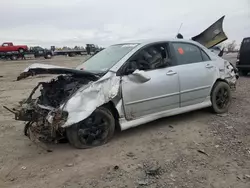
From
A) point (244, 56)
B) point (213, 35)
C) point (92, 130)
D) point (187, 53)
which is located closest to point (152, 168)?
point (92, 130)

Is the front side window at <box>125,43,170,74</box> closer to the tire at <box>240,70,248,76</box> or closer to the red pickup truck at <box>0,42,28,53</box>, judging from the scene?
the tire at <box>240,70,248,76</box>

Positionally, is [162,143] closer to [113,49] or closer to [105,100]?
[105,100]

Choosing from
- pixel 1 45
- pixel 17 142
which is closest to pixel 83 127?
pixel 17 142

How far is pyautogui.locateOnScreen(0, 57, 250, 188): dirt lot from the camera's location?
3.37 meters

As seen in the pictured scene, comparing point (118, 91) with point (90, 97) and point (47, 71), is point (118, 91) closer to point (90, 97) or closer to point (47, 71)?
point (90, 97)

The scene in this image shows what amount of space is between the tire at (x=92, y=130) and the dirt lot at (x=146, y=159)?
4.8 inches

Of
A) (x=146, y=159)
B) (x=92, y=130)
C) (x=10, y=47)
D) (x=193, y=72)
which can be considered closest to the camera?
(x=146, y=159)

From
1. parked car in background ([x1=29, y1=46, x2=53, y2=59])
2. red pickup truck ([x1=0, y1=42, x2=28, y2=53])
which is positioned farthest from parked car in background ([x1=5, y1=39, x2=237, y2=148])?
parked car in background ([x1=29, y1=46, x2=53, y2=59])

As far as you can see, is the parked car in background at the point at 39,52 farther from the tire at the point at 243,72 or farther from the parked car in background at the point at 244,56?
the parked car in background at the point at 244,56

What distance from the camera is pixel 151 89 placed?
480 centimetres

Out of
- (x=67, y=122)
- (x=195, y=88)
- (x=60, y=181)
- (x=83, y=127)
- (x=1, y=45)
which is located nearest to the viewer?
(x=60, y=181)

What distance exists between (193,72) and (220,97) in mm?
1036

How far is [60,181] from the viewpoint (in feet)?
11.2

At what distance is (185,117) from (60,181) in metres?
3.24
